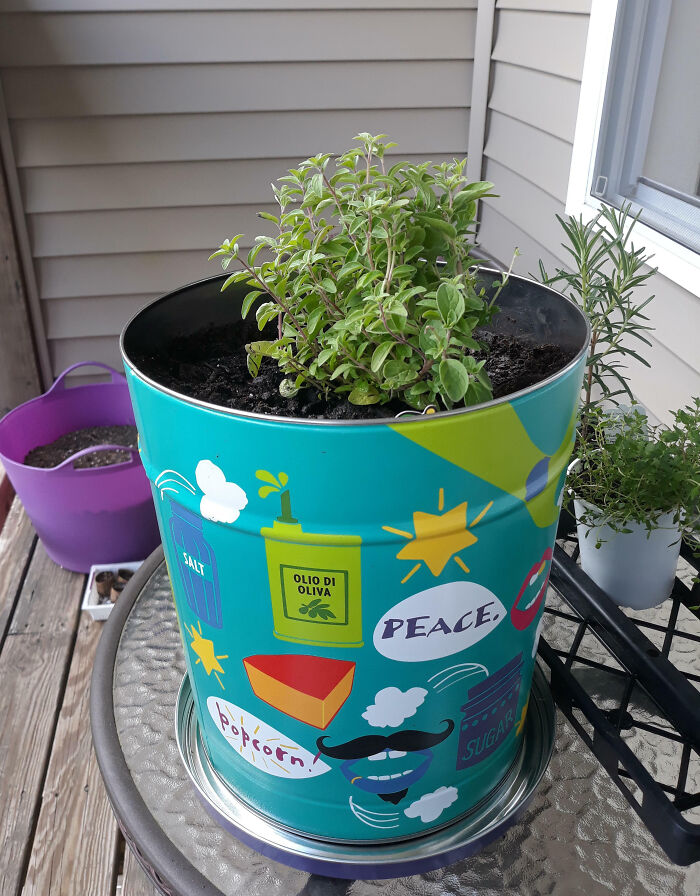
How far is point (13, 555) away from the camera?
1.88 meters

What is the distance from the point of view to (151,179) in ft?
7.86

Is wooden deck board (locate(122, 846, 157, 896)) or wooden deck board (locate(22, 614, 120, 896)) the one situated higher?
wooden deck board (locate(122, 846, 157, 896))

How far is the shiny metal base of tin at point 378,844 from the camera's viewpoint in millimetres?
729

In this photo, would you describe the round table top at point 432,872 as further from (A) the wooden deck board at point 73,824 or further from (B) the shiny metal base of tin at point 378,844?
(A) the wooden deck board at point 73,824

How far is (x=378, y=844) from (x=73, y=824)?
29.4 inches

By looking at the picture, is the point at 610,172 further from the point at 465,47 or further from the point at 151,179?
the point at 151,179

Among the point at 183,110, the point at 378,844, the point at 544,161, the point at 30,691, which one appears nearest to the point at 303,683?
the point at 378,844

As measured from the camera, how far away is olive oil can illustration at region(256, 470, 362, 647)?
0.55 meters

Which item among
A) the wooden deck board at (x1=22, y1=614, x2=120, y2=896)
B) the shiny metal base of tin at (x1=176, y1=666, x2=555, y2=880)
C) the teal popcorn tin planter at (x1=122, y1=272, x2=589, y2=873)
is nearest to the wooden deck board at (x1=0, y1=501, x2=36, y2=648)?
the wooden deck board at (x1=22, y1=614, x2=120, y2=896)

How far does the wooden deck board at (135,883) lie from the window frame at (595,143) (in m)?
1.32

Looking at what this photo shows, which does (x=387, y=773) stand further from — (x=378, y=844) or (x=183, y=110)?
(x=183, y=110)

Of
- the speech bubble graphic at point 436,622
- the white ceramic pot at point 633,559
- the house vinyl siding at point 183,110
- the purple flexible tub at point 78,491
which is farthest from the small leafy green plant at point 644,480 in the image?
the house vinyl siding at point 183,110

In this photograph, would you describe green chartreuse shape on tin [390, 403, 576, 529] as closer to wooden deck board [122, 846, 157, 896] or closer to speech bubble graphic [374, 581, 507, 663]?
speech bubble graphic [374, 581, 507, 663]

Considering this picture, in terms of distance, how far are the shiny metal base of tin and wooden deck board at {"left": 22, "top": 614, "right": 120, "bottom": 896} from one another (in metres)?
0.49
